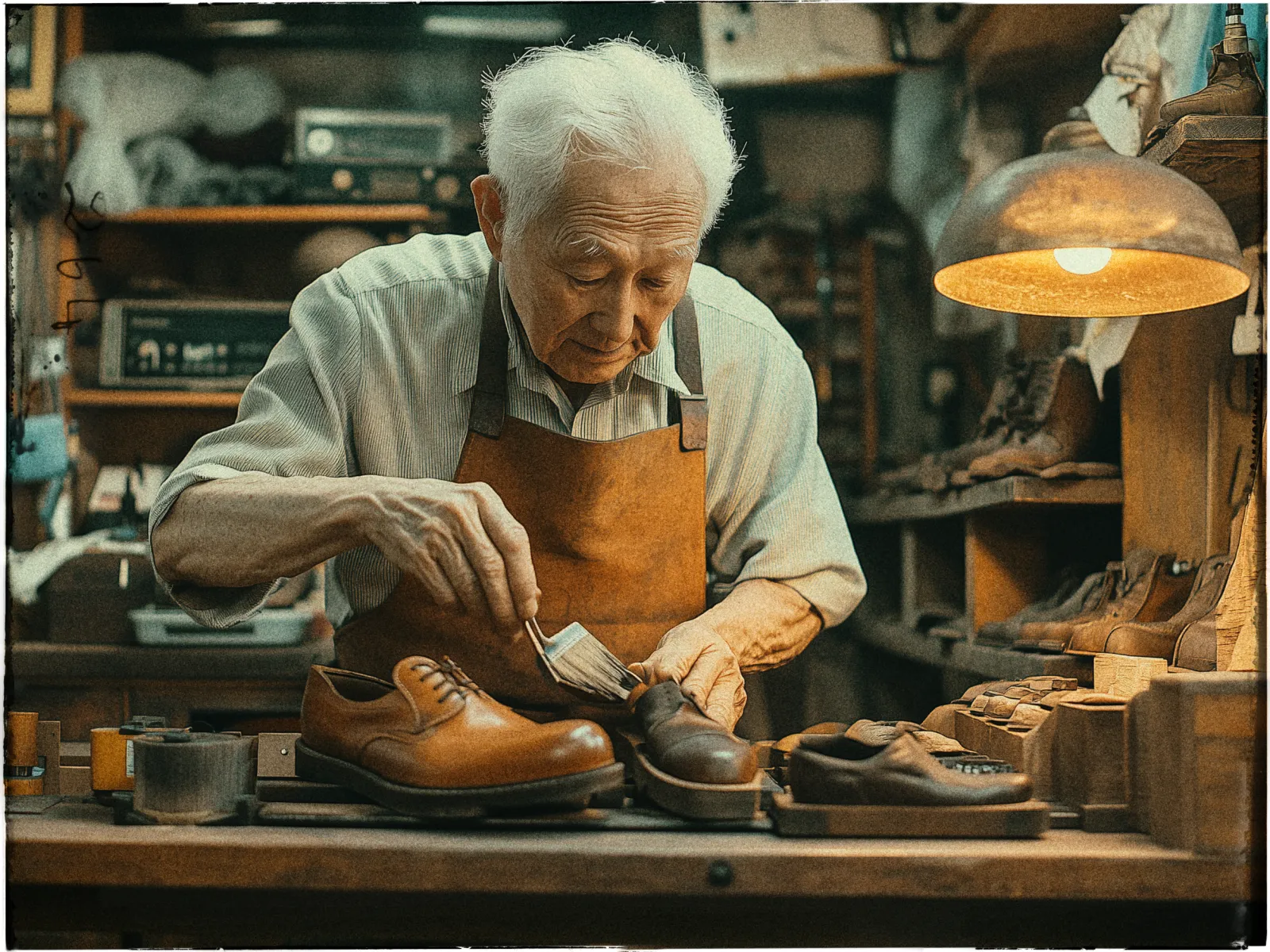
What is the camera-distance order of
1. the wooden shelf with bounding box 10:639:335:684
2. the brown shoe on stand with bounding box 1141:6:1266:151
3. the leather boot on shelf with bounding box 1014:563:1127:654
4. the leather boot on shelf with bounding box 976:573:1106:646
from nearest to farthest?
the brown shoe on stand with bounding box 1141:6:1266:151 → the leather boot on shelf with bounding box 1014:563:1127:654 → the leather boot on shelf with bounding box 976:573:1106:646 → the wooden shelf with bounding box 10:639:335:684

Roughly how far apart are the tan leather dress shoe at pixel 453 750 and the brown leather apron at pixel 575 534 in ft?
1.23

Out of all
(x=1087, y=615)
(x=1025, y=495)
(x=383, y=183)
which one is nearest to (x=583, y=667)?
(x=1087, y=615)

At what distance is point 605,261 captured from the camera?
160cm

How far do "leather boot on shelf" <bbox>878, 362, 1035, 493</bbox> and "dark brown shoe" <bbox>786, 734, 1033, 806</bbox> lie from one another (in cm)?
174

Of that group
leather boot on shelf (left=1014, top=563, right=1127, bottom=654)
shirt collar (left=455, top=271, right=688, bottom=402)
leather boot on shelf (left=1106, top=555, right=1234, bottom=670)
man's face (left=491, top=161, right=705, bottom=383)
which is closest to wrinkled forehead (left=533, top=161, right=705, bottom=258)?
man's face (left=491, top=161, right=705, bottom=383)

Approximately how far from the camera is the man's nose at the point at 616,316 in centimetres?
164

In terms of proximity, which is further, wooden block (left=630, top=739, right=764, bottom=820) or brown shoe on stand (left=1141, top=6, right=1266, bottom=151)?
brown shoe on stand (left=1141, top=6, right=1266, bottom=151)

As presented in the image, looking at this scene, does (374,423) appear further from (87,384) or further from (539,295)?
(87,384)

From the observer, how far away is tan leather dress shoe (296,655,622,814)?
1.32 m

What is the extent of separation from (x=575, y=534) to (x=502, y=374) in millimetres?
272

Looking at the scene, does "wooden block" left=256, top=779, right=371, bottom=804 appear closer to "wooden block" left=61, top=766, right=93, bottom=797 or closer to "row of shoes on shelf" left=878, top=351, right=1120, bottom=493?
"wooden block" left=61, top=766, right=93, bottom=797

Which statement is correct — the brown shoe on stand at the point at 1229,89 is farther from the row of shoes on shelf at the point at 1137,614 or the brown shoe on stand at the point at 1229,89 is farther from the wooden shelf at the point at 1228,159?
the row of shoes on shelf at the point at 1137,614

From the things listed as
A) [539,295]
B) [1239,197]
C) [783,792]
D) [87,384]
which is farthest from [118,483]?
[1239,197]

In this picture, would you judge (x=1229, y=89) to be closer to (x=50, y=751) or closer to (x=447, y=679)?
(x=447, y=679)
